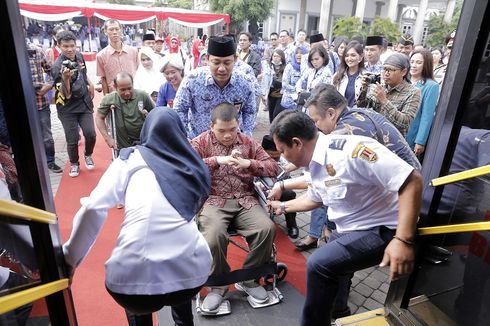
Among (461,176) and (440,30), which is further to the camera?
(440,30)

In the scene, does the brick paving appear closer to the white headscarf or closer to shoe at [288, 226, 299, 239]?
shoe at [288, 226, 299, 239]

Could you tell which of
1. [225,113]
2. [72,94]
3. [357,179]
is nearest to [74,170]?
[72,94]

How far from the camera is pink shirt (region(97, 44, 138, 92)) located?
496cm

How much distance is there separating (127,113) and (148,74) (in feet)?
5.01

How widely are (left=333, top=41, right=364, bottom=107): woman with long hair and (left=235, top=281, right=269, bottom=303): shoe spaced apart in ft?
7.91

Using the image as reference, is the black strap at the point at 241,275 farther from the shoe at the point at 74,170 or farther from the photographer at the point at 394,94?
the shoe at the point at 74,170

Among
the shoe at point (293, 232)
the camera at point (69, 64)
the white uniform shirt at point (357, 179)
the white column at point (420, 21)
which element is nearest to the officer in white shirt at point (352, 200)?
the white uniform shirt at point (357, 179)

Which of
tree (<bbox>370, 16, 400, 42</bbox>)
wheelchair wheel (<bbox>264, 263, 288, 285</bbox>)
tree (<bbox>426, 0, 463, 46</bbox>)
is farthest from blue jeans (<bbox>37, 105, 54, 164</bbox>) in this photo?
tree (<bbox>426, 0, 463, 46</bbox>)

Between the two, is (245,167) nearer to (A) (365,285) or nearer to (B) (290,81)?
(A) (365,285)

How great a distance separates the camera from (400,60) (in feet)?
9.94

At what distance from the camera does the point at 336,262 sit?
1821 mm

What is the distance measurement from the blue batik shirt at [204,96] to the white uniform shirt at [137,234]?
5.43 feet

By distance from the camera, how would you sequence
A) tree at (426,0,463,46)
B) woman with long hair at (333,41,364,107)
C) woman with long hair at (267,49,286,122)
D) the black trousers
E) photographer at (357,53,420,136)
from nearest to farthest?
1. the black trousers
2. photographer at (357,53,420,136)
3. woman with long hair at (333,41,364,107)
4. woman with long hair at (267,49,286,122)
5. tree at (426,0,463,46)

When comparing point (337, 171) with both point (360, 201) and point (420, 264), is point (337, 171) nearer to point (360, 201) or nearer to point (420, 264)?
point (360, 201)
